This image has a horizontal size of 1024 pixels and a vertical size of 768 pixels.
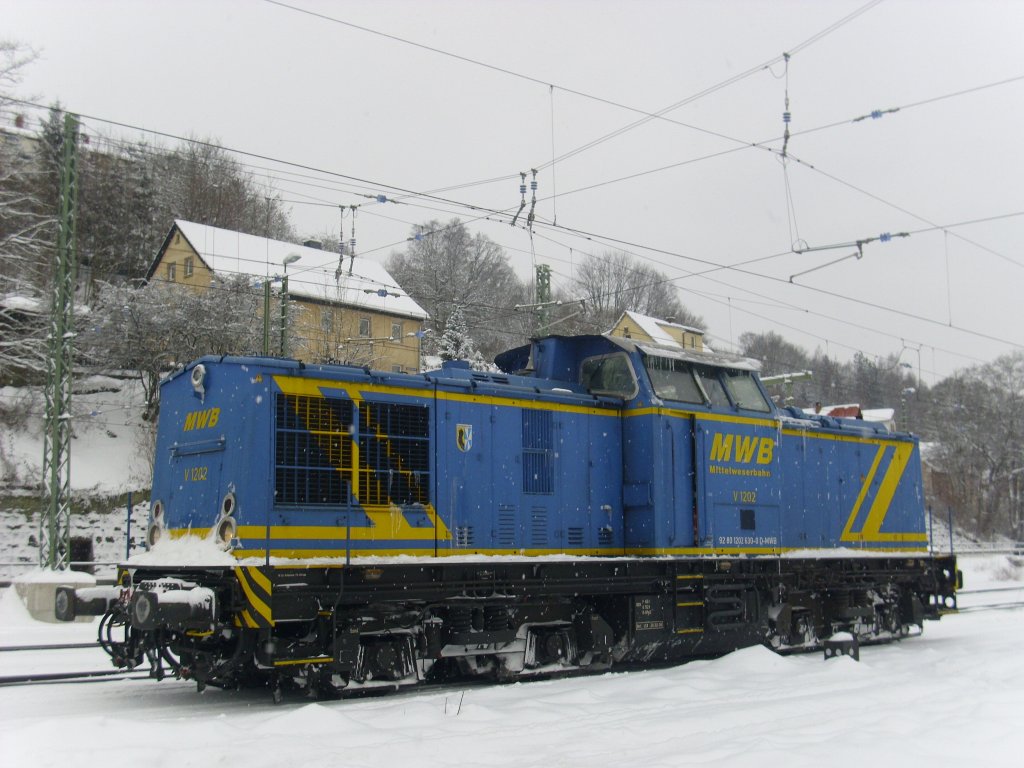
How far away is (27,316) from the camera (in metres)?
31.1

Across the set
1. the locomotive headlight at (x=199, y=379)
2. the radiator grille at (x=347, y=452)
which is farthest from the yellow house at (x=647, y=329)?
the locomotive headlight at (x=199, y=379)

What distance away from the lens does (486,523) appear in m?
9.14

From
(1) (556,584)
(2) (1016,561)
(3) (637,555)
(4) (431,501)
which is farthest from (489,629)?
(2) (1016,561)

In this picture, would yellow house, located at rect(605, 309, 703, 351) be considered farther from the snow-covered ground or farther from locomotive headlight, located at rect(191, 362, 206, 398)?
locomotive headlight, located at rect(191, 362, 206, 398)

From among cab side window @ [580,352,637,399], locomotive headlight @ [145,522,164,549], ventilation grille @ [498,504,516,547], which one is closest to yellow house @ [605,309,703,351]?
cab side window @ [580,352,637,399]

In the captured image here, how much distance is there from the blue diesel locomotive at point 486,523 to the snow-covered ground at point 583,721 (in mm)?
607

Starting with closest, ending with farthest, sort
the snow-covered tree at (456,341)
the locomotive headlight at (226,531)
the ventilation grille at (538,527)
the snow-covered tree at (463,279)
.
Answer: the locomotive headlight at (226,531) → the ventilation grille at (538,527) → the snow-covered tree at (456,341) → the snow-covered tree at (463,279)

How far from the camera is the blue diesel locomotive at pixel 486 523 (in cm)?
768

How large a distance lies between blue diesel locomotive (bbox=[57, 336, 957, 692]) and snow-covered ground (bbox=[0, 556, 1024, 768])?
61cm

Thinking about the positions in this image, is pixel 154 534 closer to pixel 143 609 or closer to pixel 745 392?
pixel 143 609

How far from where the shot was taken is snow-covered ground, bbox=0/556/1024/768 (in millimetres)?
5504

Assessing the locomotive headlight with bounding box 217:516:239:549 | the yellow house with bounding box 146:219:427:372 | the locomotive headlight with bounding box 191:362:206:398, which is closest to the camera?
the locomotive headlight with bounding box 217:516:239:549

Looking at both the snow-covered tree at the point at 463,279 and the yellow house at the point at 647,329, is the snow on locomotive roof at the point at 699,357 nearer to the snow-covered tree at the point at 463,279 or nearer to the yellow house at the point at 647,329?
the snow-covered tree at the point at 463,279

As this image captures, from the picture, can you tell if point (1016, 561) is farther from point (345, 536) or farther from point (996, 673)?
point (345, 536)
